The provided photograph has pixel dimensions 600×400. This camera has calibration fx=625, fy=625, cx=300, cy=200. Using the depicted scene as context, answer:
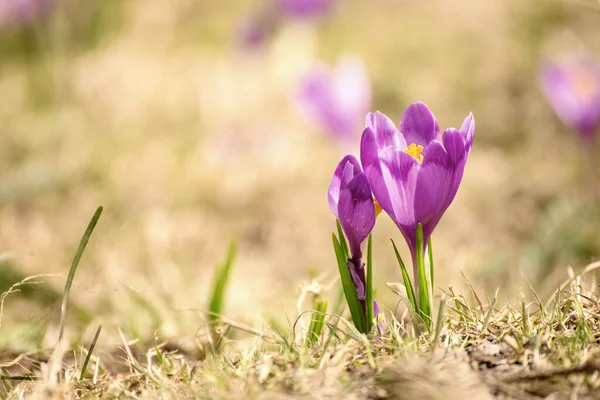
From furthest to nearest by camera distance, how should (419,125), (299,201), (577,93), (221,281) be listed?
(299,201) → (577,93) → (221,281) → (419,125)

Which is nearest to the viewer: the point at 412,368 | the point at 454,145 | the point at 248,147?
the point at 412,368

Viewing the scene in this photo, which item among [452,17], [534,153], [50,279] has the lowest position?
[50,279]

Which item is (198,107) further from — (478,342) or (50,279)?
(478,342)

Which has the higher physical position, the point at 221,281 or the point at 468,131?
the point at 468,131

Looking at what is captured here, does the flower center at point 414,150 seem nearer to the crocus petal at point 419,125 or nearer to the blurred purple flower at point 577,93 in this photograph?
the crocus petal at point 419,125

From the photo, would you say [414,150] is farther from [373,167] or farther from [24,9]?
[24,9]

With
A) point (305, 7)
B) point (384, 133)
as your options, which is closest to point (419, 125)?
point (384, 133)

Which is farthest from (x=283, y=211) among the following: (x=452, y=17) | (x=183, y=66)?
(x=452, y=17)
